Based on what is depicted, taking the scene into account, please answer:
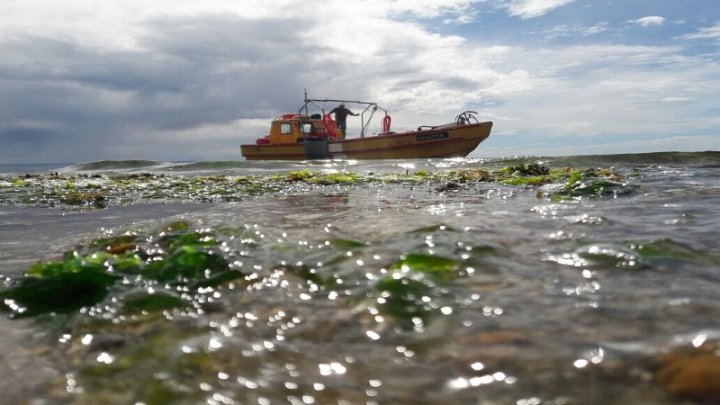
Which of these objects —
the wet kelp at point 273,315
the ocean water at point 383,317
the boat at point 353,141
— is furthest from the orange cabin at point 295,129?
the wet kelp at point 273,315

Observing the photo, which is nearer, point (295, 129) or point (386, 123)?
point (295, 129)

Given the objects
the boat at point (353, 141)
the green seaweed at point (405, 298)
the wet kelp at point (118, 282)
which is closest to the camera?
the green seaweed at point (405, 298)

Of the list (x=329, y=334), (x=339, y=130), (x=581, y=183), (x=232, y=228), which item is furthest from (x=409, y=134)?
(x=329, y=334)

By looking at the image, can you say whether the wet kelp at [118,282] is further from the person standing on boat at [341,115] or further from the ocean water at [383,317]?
the person standing on boat at [341,115]

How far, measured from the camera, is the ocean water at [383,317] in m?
1.42

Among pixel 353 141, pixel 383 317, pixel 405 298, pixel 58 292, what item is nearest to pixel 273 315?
pixel 383 317

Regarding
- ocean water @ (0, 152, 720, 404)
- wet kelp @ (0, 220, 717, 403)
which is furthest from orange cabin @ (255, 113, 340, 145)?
wet kelp @ (0, 220, 717, 403)

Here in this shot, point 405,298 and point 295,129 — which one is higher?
point 295,129

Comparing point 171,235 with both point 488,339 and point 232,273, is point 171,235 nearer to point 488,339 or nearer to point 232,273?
point 232,273

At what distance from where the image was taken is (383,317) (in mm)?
1951

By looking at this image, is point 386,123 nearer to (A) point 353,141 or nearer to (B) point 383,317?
(A) point 353,141

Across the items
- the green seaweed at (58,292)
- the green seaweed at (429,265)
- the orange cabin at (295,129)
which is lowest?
the green seaweed at (58,292)

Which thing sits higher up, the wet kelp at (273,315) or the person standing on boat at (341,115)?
the person standing on boat at (341,115)

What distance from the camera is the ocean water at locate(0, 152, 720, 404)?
1.42 meters
